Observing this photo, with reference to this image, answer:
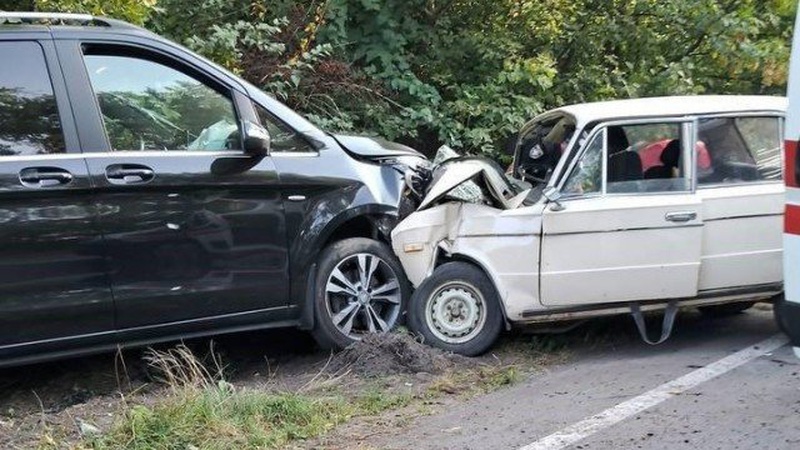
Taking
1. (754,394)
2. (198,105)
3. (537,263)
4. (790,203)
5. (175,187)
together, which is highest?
(198,105)

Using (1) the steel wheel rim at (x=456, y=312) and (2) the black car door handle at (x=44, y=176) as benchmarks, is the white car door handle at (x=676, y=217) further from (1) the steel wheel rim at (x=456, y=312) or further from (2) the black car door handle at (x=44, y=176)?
(2) the black car door handle at (x=44, y=176)

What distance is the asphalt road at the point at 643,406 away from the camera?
15.0ft

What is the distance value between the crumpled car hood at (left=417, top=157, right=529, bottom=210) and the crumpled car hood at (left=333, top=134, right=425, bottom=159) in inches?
16.0

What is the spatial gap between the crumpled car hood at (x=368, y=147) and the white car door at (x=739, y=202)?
201 cm

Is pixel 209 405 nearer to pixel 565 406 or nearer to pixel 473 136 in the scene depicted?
pixel 565 406

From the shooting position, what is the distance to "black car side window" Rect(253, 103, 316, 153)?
5812 millimetres

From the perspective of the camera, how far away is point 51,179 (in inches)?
194

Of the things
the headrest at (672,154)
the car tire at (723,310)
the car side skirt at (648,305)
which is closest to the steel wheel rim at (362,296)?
the car side skirt at (648,305)

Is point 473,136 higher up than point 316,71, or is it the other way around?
point 316,71

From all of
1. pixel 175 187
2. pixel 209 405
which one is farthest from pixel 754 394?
pixel 175 187

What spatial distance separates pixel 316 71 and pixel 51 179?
166 inches

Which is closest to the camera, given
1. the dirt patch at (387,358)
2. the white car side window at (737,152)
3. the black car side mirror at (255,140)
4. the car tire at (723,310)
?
the black car side mirror at (255,140)

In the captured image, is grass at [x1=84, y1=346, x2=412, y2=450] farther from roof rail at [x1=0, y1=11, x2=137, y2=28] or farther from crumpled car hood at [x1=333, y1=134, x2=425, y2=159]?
roof rail at [x1=0, y1=11, x2=137, y2=28]

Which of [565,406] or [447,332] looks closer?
[565,406]
